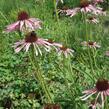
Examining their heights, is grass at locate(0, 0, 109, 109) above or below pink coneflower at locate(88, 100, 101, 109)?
below

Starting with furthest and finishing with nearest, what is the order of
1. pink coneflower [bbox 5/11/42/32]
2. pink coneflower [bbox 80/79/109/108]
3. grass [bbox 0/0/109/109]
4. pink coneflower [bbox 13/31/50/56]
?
grass [bbox 0/0/109/109] → pink coneflower [bbox 5/11/42/32] → pink coneflower [bbox 13/31/50/56] → pink coneflower [bbox 80/79/109/108]

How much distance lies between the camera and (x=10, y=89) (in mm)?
3742

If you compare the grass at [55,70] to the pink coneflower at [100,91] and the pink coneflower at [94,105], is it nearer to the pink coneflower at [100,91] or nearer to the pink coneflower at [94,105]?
the pink coneflower at [94,105]

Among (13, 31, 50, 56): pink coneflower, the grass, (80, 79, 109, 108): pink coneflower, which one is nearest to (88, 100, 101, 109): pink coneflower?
the grass

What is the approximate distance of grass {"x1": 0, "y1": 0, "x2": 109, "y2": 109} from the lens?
3.06m

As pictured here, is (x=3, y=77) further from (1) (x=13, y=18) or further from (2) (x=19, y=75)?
(1) (x=13, y=18)

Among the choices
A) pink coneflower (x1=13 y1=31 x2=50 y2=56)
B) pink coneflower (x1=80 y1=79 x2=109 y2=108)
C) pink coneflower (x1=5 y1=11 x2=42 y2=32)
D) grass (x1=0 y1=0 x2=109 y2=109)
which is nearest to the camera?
pink coneflower (x1=80 y1=79 x2=109 y2=108)

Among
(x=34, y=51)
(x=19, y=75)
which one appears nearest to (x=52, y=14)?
(x=19, y=75)

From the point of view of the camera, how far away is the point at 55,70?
13.8ft

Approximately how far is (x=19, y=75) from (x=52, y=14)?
235 cm

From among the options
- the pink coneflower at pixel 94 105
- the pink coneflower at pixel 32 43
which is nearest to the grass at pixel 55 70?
the pink coneflower at pixel 94 105

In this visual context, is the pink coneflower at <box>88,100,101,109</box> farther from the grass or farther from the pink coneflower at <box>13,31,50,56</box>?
the pink coneflower at <box>13,31,50,56</box>

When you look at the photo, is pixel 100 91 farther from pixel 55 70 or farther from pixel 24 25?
pixel 55 70

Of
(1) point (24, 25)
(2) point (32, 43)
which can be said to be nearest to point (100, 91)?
(2) point (32, 43)
